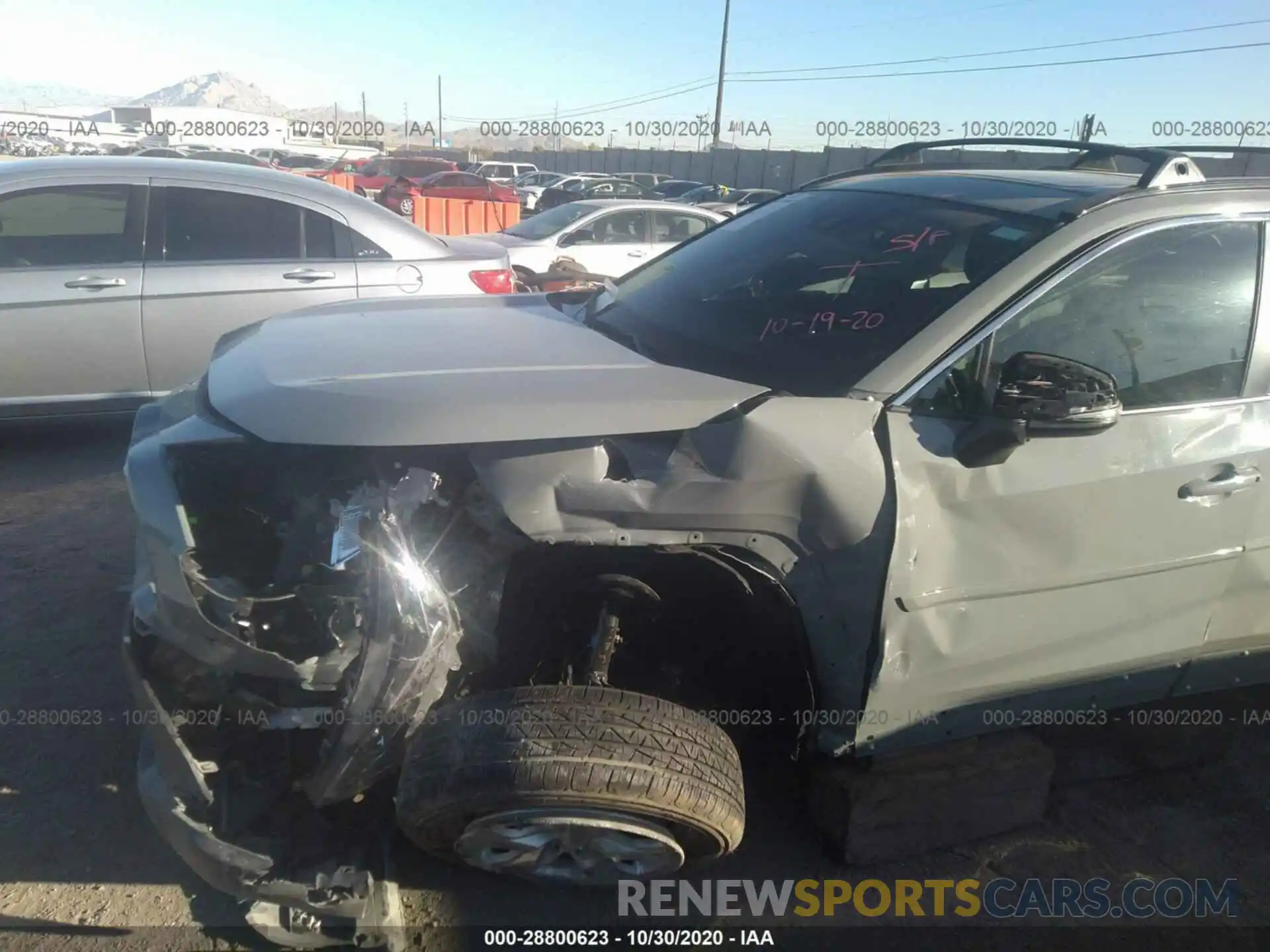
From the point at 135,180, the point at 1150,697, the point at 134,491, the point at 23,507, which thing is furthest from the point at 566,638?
the point at 135,180

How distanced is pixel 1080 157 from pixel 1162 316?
1.20m

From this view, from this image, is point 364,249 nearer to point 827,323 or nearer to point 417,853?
point 827,323

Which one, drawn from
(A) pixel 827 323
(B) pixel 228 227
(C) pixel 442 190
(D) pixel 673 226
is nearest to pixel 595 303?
(A) pixel 827 323

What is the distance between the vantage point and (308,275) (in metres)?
5.32

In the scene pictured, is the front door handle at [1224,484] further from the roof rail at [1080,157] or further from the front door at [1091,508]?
the roof rail at [1080,157]

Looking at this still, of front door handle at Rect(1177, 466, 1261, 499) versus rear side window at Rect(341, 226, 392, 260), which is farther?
rear side window at Rect(341, 226, 392, 260)

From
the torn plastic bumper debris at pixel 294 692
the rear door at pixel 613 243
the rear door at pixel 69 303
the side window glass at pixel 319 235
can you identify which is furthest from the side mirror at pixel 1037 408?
the rear door at pixel 613 243

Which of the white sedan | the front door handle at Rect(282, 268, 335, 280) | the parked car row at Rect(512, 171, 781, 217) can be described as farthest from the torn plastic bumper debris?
the parked car row at Rect(512, 171, 781, 217)

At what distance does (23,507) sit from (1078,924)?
4.69 meters

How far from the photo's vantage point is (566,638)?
2432 millimetres

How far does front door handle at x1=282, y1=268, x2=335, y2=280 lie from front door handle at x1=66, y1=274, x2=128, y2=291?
32.4 inches

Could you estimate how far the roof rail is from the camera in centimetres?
268

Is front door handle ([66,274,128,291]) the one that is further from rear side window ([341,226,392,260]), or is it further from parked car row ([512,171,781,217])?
parked car row ([512,171,781,217])

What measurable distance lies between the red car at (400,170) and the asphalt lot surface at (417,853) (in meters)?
24.2
